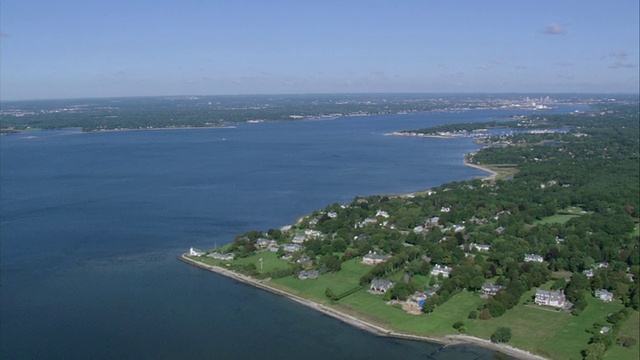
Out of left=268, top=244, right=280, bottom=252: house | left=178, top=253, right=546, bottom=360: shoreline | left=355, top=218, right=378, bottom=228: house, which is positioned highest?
left=355, top=218, right=378, bottom=228: house

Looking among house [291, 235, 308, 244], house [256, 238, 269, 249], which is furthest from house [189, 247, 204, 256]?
house [291, 235, 308, 244]

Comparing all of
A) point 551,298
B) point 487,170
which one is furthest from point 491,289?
point 487,170

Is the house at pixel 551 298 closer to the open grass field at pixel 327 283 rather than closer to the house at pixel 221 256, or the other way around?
the open grass field at pixel 327 283

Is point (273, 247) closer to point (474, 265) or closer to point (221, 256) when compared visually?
point (221, 256)

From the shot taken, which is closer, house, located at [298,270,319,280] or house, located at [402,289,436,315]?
house, located at [402,289,436,315]

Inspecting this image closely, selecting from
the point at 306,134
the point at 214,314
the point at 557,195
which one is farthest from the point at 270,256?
the point at 306,134

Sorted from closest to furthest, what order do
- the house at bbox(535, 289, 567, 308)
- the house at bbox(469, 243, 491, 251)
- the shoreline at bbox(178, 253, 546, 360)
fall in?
1. the shoreline at bbox(178, 253, 546, 360)
2. the house at bbox(535, 289, 567, 308)
3. the house at bbox(469, 243, 491, 251)

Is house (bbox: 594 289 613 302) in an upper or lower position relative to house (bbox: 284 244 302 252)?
lower

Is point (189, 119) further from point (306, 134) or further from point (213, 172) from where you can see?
point (213, 172)

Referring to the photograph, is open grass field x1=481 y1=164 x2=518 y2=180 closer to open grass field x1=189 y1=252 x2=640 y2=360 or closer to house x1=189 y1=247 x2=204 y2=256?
open grass field x1=189 y1=252 x2=640 y2=360
